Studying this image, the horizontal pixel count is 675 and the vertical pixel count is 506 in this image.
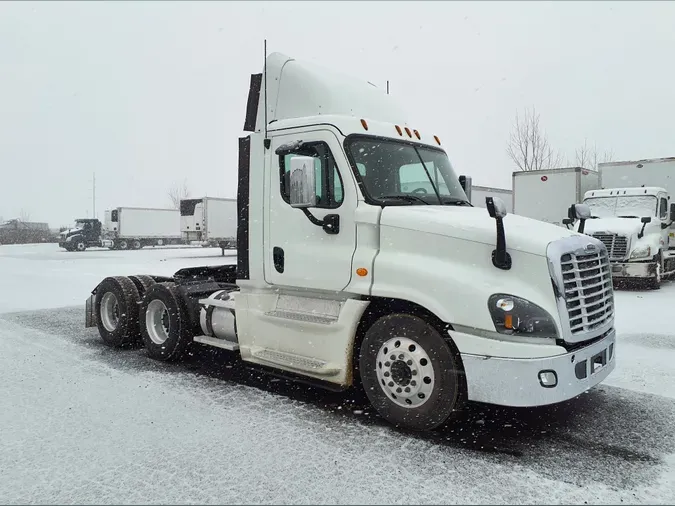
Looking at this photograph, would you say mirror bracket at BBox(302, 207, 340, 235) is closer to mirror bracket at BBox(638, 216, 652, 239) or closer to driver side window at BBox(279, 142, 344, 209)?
driver side window at BBox(279, 142, 344, 209)

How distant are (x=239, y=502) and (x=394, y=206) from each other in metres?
2.64

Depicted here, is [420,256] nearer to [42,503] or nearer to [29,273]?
[42,503]

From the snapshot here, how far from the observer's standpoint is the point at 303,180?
4.56m

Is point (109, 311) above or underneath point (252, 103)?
underneath

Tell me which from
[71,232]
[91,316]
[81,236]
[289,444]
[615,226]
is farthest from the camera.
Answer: [81,236]

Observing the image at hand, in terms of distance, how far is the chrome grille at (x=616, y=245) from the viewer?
1389cm

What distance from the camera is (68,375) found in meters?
6.28

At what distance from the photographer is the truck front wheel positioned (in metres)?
4.28

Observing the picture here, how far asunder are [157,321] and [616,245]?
11689mm

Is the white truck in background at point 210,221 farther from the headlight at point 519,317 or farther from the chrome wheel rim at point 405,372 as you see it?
the headlight at point 519,317

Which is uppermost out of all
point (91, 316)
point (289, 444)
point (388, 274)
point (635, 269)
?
point (388, 274)

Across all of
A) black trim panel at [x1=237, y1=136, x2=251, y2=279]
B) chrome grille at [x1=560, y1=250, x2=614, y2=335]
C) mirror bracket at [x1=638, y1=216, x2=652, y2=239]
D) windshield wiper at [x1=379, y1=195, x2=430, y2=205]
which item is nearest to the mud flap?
black trim panel at [x1=237, y1=136, x2=251, y2=279]

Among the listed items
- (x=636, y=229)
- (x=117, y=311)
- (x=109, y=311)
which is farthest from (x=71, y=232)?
(x=636, y=229)

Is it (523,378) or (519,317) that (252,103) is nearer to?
(519,317)
